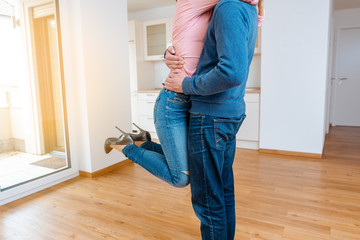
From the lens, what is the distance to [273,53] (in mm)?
Answer: 3576

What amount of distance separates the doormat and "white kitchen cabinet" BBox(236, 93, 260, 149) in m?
2.41

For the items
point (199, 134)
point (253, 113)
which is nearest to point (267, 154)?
point (253, 113)

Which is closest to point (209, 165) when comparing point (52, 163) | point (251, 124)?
point (52, 163)

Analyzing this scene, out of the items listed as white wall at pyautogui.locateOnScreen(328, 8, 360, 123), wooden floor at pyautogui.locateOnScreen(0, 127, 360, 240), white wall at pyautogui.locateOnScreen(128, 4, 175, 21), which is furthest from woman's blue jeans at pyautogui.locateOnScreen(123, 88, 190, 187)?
white wall at pyautogui.locateOnScreen(328, 8, 360, 123)

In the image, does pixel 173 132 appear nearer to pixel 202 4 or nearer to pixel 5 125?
pixel 202 4

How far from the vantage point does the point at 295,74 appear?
11.5 feet

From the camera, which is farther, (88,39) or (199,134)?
(88,39)

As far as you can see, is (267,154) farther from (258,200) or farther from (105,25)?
(105,25)

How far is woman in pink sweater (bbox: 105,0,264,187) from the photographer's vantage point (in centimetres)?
101

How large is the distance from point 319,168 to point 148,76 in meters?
3.36

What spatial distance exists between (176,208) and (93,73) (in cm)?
160

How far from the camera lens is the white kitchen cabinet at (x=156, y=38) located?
190 inches

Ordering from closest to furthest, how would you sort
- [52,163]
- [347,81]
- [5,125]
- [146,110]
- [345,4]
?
[5,125]
[52,163]
[146,110]
[345,4]
[347,81]

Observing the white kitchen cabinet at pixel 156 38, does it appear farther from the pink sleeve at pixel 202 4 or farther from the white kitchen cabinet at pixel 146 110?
the pink sleeve at pixel 202 4
